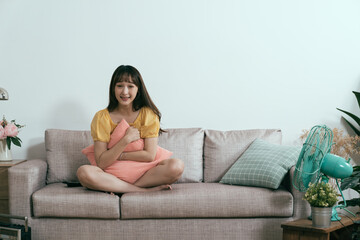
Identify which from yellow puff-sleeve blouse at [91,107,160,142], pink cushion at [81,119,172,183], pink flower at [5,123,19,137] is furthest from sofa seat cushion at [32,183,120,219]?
pink flower at [5,123,19,137]

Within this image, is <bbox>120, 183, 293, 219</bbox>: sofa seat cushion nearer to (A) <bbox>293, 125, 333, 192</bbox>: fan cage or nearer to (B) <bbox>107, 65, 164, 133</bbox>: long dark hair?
(A) <bbox>293, 125, 333, 192</bbox>: fan cage

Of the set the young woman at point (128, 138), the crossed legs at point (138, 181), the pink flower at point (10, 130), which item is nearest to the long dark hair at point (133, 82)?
the young woman at point (128, 138)

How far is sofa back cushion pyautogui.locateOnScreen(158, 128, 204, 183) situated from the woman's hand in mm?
361

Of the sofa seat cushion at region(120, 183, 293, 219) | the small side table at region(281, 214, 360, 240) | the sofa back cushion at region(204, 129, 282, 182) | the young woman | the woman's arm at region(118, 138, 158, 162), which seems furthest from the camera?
the sofa back cushion at region(204, 129, 282, 182)

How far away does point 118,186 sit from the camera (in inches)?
112

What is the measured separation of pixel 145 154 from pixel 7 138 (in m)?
1.15

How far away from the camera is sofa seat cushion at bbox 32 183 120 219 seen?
2.73 m

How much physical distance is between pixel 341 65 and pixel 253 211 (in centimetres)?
167

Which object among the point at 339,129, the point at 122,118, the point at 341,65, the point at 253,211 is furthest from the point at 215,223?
the point at 341,65

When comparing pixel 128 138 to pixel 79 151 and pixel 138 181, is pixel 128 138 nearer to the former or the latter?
pixel 138 181

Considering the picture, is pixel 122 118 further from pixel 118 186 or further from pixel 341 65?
pixel 341 65

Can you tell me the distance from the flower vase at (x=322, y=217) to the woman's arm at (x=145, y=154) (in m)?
1.09

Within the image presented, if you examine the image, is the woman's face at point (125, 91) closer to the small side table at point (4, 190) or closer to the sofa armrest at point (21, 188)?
the sofa armrest at point (21, 188)

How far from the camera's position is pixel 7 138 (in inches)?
134
